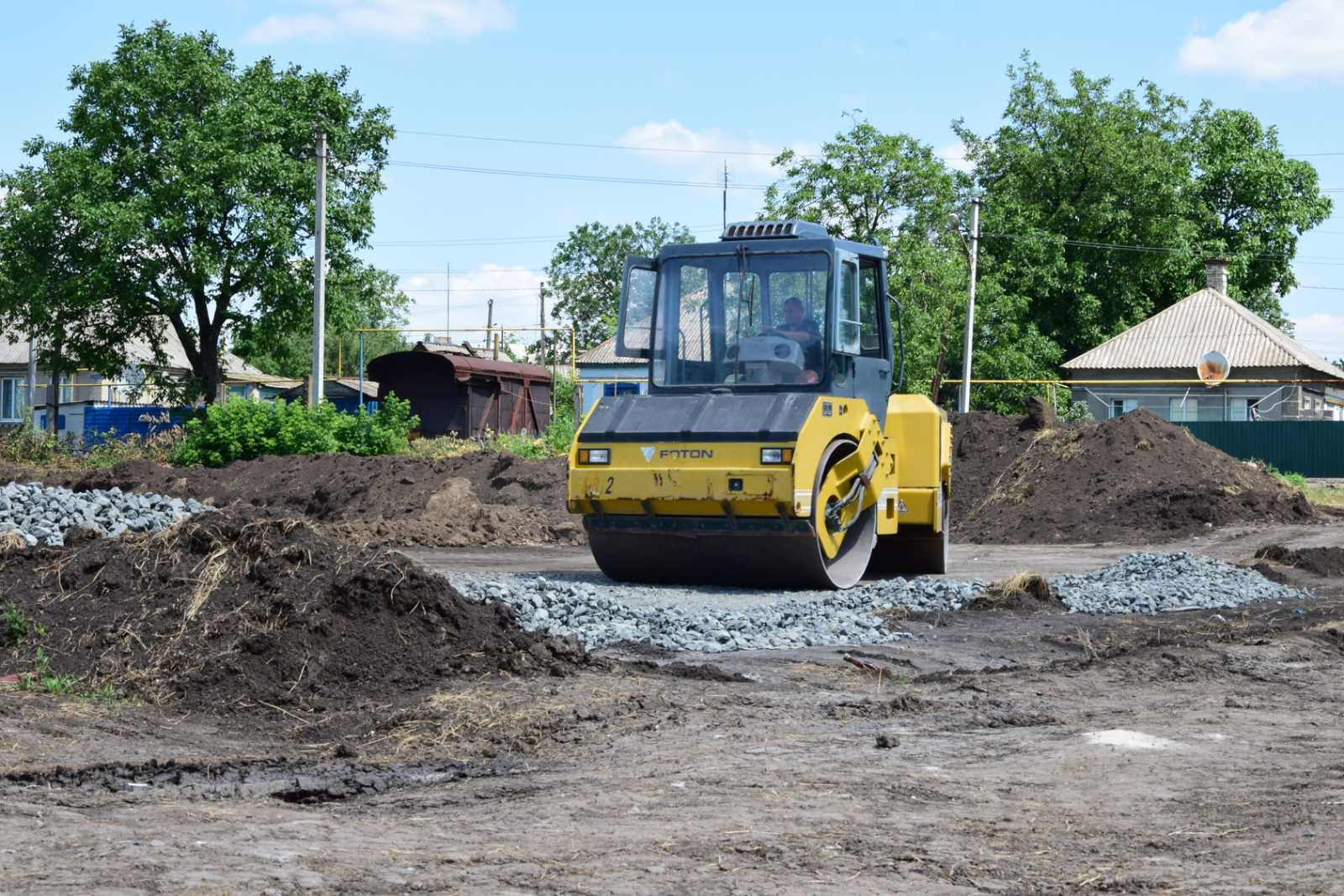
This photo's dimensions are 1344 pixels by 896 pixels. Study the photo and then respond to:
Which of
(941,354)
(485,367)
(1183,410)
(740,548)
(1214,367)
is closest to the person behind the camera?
(740,548)

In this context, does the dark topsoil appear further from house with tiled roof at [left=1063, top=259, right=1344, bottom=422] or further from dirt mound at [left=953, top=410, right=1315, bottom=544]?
house with tiled roof at [left=1063, top=259, right=1344, bottom=422]

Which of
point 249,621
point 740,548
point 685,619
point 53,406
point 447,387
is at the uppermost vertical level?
point 447,387

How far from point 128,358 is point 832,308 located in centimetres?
3360

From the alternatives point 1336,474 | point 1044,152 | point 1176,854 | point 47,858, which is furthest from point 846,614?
point 1044,152

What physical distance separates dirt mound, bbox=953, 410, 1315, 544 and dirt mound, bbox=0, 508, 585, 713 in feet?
51.1

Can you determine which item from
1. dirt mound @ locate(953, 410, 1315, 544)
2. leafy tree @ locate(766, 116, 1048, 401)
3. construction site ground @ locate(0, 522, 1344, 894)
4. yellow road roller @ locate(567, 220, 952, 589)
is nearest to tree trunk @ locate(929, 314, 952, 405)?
leafy tree @ locate(766, 116, 1048, 401)

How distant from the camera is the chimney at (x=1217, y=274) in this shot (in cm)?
4940

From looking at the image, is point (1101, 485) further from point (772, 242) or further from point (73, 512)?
point (73, 512)

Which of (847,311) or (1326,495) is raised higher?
(847,311)

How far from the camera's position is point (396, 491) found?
78.7 feet

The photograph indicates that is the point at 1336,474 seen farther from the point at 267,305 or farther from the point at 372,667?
the point at 372,667

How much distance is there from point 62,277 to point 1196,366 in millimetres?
32863

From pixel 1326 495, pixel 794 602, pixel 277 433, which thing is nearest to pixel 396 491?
pixel 277 433

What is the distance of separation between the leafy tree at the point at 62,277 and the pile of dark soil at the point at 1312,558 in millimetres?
28191
